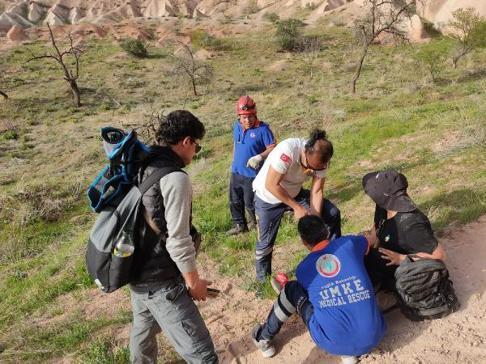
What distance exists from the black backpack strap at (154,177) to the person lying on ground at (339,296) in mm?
1095

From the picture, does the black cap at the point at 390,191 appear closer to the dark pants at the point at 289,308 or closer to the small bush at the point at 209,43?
the dark pants at the point at 289,308

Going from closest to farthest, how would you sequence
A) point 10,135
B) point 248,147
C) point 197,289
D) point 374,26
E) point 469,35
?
point 197,289, point 248,147, point 10,135, point 469,35, point 374,26

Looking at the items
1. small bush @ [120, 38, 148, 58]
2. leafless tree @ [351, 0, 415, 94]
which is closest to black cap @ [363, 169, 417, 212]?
leafless tree @ [351, 0, 415, 94]

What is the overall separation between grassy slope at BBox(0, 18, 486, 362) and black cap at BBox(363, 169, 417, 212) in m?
1.45

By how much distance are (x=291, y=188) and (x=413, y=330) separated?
4.96 ft

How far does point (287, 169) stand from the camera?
365 centimetres

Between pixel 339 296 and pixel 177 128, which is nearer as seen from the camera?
pixel 177 128

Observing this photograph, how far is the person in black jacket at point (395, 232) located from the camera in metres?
3.14

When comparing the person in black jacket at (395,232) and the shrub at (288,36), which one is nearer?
the person in black jacket at (395,232)

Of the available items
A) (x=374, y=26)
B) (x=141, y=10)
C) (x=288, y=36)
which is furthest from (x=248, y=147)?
(x=141, y=10)

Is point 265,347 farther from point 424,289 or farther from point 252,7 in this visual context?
point 252,7

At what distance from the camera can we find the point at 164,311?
253cm

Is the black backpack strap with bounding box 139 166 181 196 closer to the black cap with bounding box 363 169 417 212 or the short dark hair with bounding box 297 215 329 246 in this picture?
the short dark hair with bounding box 297 215 329 246

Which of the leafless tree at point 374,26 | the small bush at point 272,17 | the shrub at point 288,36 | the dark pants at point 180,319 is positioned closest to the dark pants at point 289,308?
the dark pants at point 180,319
